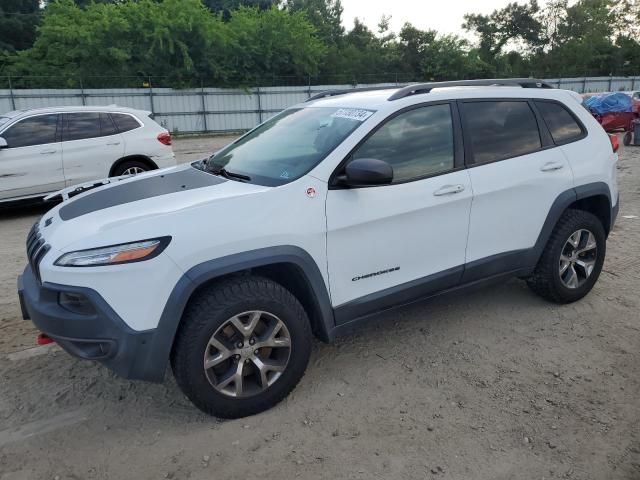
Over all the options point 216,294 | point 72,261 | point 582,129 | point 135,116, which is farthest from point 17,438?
point 135,116

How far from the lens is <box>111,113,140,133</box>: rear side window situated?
27.7 ft

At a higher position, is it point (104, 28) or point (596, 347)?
point (104, 28)

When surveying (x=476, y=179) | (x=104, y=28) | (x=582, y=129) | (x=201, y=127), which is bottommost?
(x=201, y=127)

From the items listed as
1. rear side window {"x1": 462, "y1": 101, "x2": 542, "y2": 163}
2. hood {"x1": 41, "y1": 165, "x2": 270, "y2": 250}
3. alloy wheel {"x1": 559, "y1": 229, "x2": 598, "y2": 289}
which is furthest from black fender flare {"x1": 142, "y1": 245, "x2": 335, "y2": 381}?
alloy wheel {"x1": 559, "y1": 229, "x2": 598, "y2": 289}

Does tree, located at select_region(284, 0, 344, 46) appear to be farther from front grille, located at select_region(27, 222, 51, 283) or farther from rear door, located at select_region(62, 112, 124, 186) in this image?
front grille, located at select_region(27, 222, 51, 283)

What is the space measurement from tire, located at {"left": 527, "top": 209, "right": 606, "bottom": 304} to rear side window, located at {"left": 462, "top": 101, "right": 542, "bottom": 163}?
0.69 meters

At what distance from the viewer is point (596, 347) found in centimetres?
365

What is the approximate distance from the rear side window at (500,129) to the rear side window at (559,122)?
0.15 meters

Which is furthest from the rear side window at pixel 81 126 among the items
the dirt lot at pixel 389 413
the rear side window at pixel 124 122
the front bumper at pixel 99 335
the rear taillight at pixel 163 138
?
the front bumper at pixel 99 335

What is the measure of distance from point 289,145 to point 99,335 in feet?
5.58

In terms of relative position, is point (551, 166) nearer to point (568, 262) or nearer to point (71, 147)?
point (568, 262)

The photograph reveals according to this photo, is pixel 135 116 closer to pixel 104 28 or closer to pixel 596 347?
pixel 596 347

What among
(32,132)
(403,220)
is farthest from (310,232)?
(32,132)

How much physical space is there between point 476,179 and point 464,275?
666 millimetres
